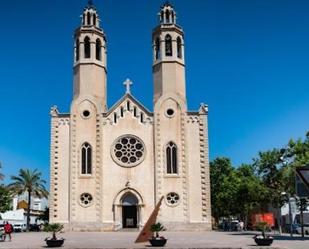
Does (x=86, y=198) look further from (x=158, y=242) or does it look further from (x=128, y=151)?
(x=158, y=242)

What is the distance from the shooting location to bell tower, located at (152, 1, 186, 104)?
49691 mm

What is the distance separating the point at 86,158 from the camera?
4781cm

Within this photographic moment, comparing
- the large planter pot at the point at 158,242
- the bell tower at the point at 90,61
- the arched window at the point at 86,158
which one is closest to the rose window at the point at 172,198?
the arched window at the point at 86,158

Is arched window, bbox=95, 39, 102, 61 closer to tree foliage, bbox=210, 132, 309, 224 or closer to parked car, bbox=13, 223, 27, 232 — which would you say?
tree foliage, bbox=210, 132, 309, 224

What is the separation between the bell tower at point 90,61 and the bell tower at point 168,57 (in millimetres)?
5408

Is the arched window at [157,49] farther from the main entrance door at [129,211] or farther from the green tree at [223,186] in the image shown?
the green tree at [223,186]

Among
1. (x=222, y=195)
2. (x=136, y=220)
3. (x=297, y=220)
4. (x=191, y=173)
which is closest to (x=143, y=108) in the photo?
(x=191, y=173)

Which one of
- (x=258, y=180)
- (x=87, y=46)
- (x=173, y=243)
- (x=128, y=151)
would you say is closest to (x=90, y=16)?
(x=87, y=46)

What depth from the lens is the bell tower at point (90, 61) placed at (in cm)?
4975

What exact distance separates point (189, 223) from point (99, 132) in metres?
12.2

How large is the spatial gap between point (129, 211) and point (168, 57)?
625 inches

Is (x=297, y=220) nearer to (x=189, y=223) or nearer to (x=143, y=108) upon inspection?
(x=189, y=223)

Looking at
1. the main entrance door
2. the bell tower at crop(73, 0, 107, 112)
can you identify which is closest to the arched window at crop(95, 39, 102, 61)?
the bell tower at crop(73, 0, 107, 112)

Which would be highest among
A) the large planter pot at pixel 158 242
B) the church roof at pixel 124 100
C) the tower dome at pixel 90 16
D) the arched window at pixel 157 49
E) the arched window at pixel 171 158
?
the tower dome at pixel 90 16
